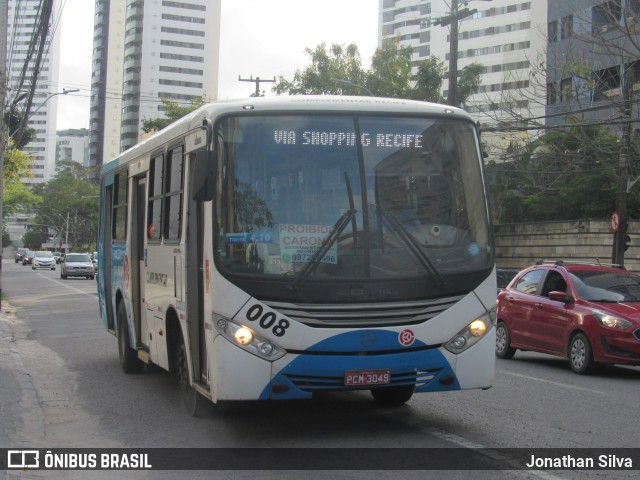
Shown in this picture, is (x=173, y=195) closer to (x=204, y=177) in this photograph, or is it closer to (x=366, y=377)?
(x=204, y=177)

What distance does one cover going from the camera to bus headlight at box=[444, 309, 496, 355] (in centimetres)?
734

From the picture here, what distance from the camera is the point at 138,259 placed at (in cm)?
1061

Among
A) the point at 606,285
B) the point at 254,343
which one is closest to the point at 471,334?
the point at 254,343

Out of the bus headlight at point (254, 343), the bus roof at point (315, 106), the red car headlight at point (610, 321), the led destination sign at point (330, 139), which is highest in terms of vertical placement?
the bus roof at point (315, 106)

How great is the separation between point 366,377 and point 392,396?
218cm

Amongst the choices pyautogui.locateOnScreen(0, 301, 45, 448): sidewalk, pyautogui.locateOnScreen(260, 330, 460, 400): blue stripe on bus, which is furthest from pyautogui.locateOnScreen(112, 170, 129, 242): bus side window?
pyautogui.locateOnScreen(260, 330, 460, 400): blue stripe on bus

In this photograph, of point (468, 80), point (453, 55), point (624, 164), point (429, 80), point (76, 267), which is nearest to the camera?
point (624, 164)

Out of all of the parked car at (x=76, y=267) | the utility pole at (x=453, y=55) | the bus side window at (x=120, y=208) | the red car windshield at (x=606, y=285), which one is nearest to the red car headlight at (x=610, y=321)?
the red car windshield at (x=606, y=285)

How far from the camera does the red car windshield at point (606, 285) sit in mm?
12867

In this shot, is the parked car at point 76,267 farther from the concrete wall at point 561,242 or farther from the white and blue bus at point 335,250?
the white and blue bus at point 335,250

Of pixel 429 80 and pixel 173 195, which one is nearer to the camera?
pixel 173 195

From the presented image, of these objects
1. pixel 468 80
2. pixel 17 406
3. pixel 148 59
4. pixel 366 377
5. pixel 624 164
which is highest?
pixel 148 59

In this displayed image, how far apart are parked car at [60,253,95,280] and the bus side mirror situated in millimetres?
44208

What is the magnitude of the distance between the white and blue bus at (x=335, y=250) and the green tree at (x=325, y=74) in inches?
1820
